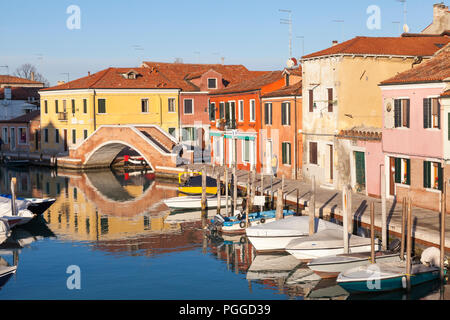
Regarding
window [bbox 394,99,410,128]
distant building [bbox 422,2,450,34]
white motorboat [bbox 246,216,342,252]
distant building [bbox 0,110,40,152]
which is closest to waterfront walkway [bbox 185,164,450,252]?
white motorboat [bbox 246,216,342,252]

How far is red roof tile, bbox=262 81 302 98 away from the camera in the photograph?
112ft

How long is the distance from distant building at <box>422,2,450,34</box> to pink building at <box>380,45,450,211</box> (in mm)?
9243

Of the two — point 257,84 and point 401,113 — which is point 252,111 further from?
point 401,113

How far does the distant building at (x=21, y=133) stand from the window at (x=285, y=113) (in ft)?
102

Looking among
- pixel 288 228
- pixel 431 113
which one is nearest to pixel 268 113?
pixel 431 113

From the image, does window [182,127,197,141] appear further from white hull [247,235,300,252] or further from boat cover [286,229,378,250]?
boat cover [286,229,378,250]

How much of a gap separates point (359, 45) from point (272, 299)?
15.5m

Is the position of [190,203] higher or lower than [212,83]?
lower

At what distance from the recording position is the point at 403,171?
25.2 m

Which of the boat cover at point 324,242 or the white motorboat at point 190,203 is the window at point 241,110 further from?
the boat cover at point 324,242

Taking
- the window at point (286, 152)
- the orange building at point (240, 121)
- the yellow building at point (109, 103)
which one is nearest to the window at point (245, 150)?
the orange building at point (240, 121)

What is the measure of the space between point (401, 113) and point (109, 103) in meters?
32.1

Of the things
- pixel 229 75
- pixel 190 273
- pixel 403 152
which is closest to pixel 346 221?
pixel 190 273

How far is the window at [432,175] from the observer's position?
904 inches
